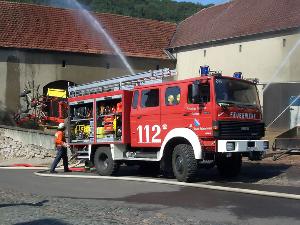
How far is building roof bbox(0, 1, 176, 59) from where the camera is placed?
3447cm

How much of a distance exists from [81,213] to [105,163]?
24.1 ft

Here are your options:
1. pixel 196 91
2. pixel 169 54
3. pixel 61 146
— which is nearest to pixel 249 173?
pixel 196 91

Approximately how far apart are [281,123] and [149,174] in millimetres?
13527

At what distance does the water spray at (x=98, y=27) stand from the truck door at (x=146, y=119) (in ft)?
73.7

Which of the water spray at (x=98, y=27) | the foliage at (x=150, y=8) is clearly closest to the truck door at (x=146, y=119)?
the water spray at (x=98, y=27)

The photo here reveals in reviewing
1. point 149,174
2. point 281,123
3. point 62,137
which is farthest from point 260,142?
point 281,123

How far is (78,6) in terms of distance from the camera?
1602 inches

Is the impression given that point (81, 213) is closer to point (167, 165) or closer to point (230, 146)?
point (230, 146)

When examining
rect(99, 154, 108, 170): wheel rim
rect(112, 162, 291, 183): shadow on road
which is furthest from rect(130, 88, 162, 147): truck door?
rect(112, 162, 291, 183): shadow on road

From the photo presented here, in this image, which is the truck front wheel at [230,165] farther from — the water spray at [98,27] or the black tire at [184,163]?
the water spray at [98,27]

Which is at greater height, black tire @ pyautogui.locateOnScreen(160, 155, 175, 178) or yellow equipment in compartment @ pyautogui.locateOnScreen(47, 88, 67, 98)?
yellow equipment in compartment @ pyautogui.locateOnScreen(47, 88, 67, 98)

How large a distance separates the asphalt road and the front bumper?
1.28 meters

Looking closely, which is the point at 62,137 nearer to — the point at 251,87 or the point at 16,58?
the point at 251,87

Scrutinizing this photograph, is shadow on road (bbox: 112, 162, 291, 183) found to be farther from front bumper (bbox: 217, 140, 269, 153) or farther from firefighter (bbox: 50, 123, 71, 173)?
firefighter (bbox: 50, 123, 71, 173)
